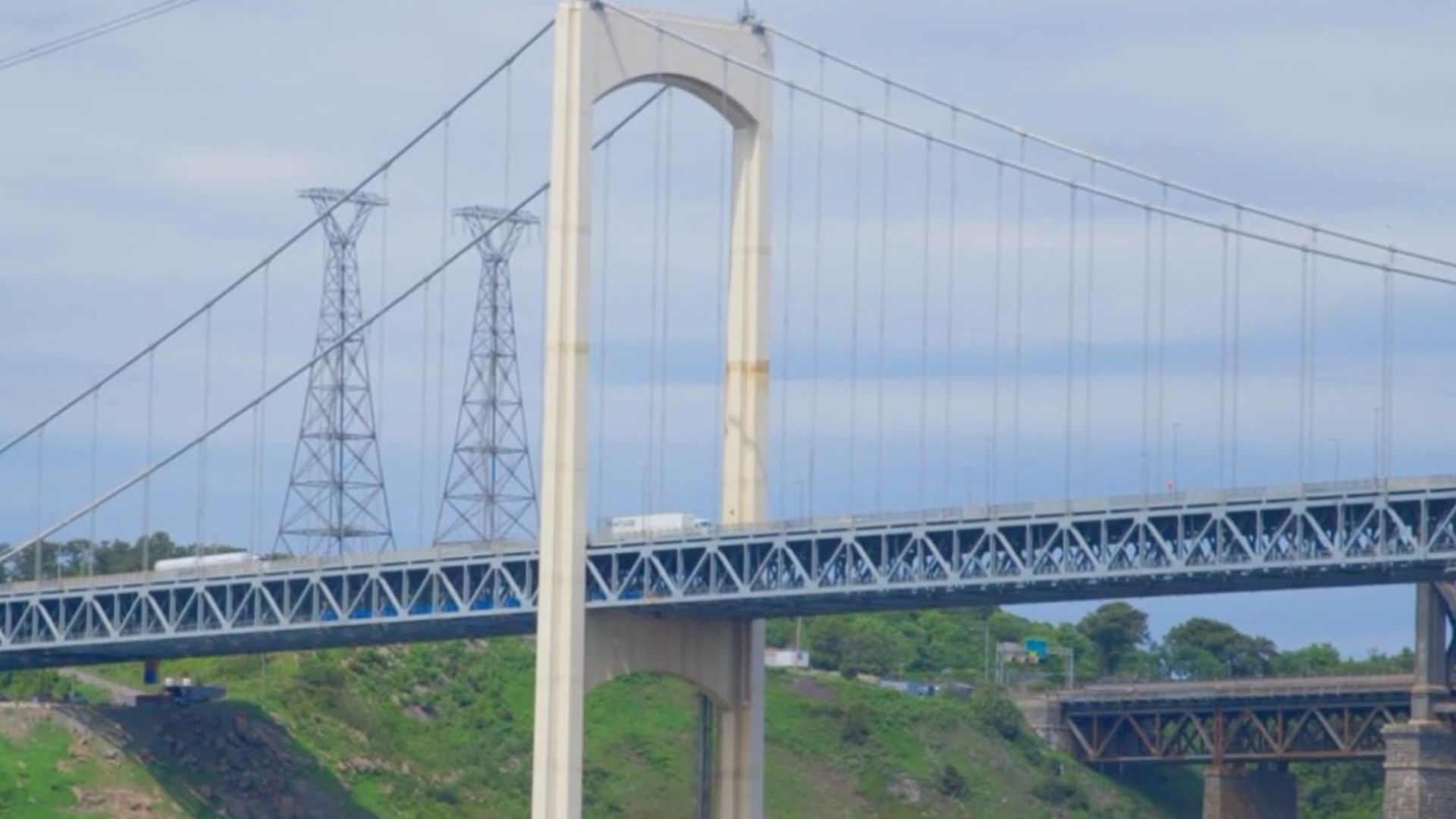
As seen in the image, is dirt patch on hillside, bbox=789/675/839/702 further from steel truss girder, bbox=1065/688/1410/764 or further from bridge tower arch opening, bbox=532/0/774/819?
bridge tower arch opening, bbox=532/0/774/819

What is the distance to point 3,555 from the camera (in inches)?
4296

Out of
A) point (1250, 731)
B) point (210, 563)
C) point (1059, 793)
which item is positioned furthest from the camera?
point (1059, 793)

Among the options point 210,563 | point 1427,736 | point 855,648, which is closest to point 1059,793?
point 1427,736

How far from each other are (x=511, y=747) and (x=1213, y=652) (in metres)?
65.6

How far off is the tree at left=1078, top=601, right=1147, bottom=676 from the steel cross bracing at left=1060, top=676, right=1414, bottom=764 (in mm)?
34008

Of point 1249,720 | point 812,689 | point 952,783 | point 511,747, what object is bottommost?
point 952,783

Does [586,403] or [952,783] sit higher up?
[586,403]

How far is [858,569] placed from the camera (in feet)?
279

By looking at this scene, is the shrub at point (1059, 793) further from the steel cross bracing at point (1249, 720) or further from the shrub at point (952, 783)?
the shrub at point (952, 783)

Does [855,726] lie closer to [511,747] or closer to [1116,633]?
[511,747]

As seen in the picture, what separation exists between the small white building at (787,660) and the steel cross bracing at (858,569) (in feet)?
119

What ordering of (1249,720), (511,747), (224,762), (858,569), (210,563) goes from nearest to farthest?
(858,569) < (210,563) < (224,762) < (511,747) < (1249,720)

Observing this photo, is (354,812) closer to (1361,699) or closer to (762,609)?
(762,609)

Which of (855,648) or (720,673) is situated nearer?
(720,673)
